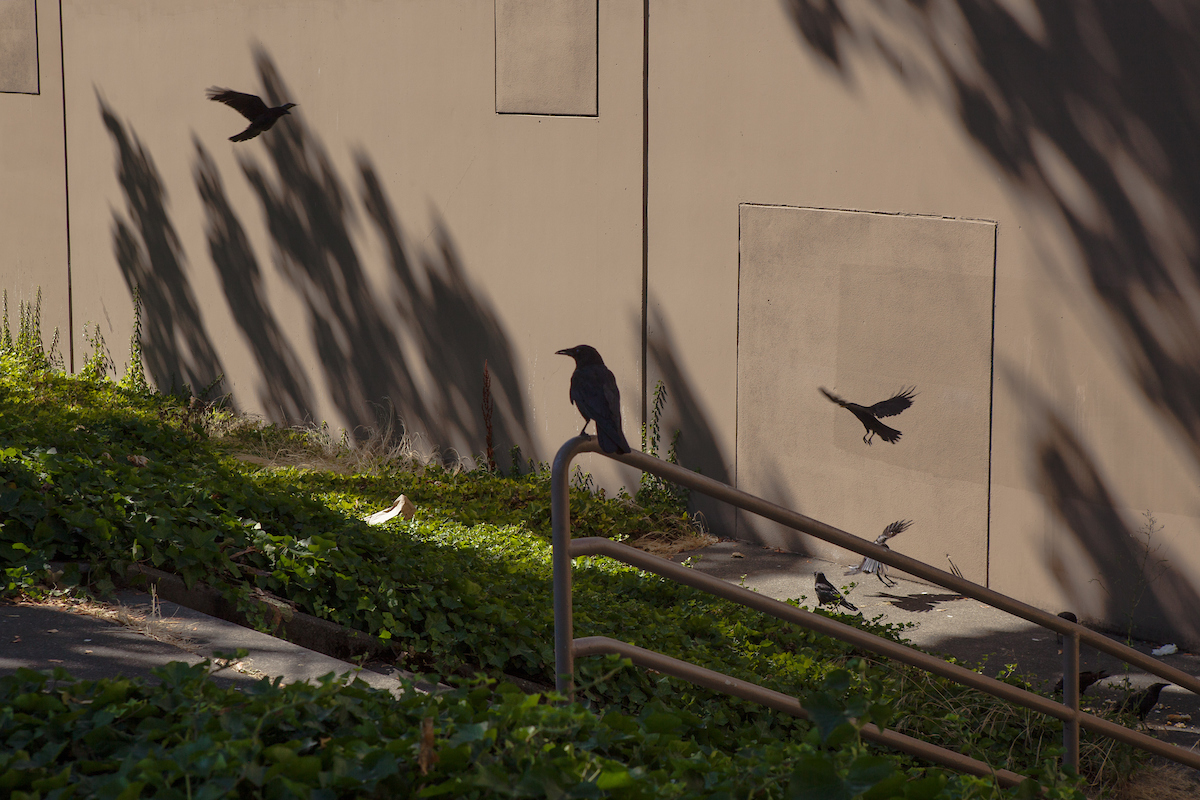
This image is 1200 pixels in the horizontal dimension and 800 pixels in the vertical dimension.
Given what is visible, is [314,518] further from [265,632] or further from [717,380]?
[717,380]

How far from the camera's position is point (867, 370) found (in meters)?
7.30

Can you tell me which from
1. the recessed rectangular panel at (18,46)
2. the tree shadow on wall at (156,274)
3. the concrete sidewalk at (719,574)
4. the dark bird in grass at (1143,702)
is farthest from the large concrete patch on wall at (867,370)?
the recessed rectangular panel at (18,46)

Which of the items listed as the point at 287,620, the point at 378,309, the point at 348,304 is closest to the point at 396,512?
the point at 378,309

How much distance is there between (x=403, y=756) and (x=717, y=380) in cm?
591

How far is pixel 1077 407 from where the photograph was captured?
650cm

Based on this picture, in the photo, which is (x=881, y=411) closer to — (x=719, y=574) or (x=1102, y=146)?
(x=719, y=574)

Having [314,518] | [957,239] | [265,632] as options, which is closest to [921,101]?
[957,239]

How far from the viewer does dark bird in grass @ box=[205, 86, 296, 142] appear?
10398mm

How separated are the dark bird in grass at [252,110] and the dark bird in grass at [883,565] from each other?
6.51m

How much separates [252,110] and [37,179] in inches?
153

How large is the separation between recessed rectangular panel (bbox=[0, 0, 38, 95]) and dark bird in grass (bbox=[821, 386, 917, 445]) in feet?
33.1

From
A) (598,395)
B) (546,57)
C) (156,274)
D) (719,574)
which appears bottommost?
(719,574)

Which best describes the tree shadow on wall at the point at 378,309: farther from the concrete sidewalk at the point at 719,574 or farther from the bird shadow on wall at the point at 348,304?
the concrete sidewalk at the point at 719,574

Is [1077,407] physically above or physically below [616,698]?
above
